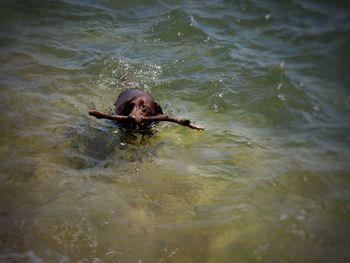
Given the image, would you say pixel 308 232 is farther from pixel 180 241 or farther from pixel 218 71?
pixel 218 71

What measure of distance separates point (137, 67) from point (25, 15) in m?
4.36

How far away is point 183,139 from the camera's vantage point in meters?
6.21

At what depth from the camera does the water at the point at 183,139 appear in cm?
397

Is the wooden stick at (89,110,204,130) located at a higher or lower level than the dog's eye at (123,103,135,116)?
higher

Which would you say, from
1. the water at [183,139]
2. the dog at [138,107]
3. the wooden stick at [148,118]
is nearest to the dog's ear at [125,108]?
the dog at [138,107]

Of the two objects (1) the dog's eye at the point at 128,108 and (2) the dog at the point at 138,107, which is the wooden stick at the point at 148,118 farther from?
(1) the dog's eye at the point at 128,108

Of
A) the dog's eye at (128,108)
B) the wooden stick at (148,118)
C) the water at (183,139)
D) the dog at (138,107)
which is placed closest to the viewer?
the water at (183,139)

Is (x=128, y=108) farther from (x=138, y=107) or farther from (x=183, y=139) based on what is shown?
(x=183, y=139)

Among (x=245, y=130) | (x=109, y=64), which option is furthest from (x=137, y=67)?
(x=245, y=130)

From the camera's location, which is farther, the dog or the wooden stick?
the dog

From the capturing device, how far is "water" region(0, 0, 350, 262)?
3.97 meters

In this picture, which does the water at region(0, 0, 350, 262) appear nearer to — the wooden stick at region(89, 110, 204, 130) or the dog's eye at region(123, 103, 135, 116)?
the dog's eye at region(123, 103, 135, 116)

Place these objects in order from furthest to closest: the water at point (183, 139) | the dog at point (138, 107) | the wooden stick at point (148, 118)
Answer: the dog at point (138, 107)
the wooden stick at point (148, 118)
the water at point (183, 139)

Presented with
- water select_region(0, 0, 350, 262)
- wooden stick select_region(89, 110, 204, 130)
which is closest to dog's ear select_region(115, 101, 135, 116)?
water select_region(0, 0, 350, 262)
